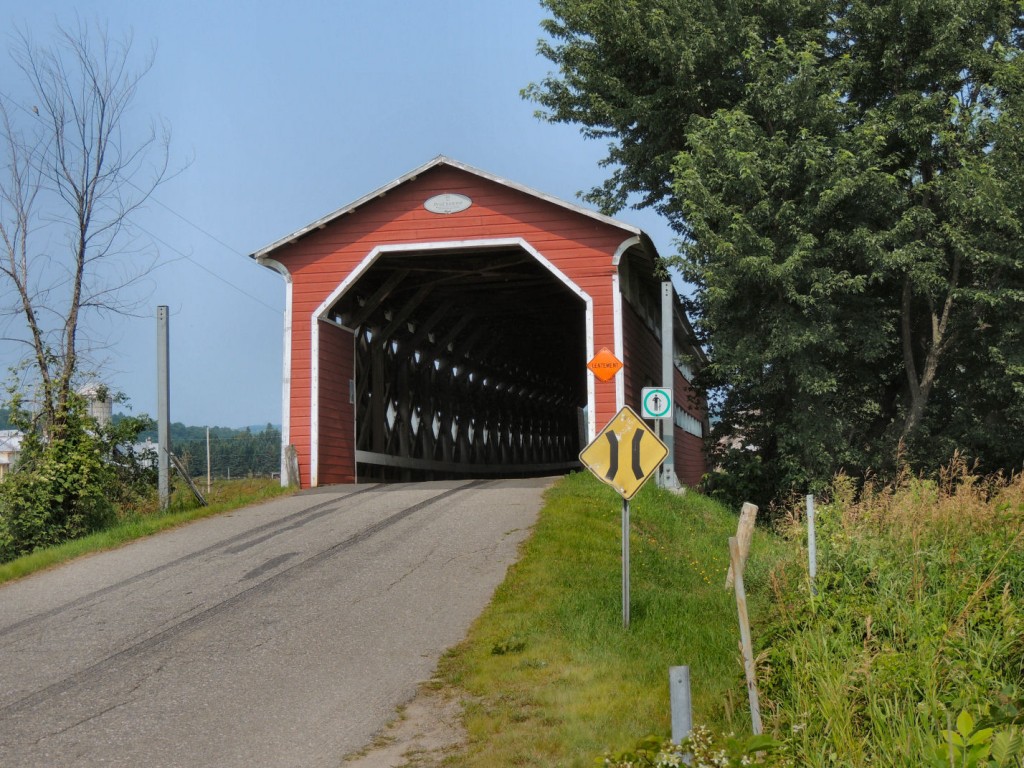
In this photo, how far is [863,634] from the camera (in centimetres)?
739

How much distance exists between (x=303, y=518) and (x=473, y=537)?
10.7ft

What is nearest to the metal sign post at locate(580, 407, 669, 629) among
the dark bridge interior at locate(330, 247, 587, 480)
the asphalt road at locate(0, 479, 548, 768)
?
the asphalt road at locate(0, 479, 548, 768)

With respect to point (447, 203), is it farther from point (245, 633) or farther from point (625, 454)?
point (245, 633)

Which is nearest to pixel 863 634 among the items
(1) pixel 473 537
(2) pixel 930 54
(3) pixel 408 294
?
(1) pixel 473 537

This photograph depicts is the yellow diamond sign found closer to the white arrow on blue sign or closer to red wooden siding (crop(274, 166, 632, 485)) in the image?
the white arrow on blue sign

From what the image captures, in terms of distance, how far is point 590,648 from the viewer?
856 centimetres

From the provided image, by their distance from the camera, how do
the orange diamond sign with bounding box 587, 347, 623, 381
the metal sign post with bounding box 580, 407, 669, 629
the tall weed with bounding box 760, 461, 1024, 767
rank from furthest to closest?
the orange diamond sign with bounding box 587, 347, 623, 381
the metal sign post with bounding box 580, 407, 669, 629
the tall weed with bounding box 760, 461, 1024, 767

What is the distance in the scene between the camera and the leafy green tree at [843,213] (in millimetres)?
19172

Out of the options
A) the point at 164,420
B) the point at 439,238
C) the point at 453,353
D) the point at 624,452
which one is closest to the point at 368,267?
the point at 439,238

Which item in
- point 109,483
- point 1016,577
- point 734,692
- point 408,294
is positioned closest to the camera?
point 734,692

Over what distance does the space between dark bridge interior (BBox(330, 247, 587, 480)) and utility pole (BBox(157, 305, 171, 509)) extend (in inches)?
176

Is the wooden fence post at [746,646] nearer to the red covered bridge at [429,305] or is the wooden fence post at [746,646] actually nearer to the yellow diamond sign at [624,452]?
the yellow diamond sign at [624,452]

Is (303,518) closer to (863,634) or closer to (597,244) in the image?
(597,244)

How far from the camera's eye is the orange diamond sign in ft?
58.7
